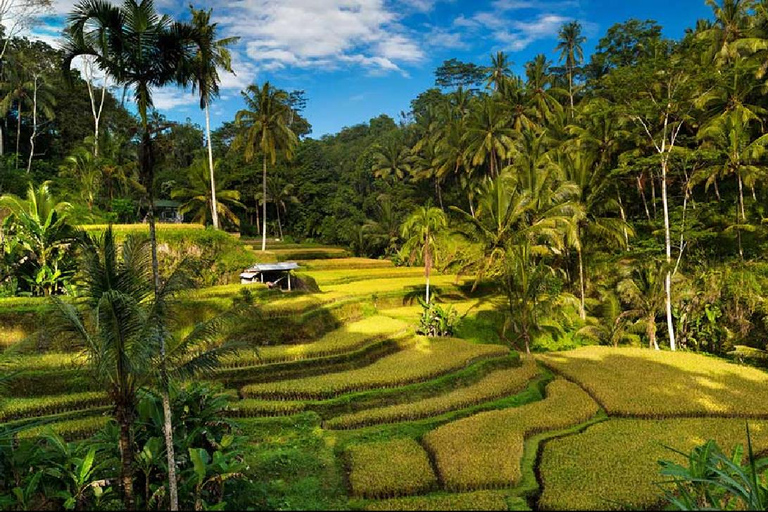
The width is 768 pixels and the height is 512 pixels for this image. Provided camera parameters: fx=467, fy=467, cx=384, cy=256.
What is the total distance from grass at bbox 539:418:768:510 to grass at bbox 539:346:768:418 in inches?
20.0

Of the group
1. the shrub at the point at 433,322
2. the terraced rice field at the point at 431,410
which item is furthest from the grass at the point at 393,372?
the shrub at the point at 433,322

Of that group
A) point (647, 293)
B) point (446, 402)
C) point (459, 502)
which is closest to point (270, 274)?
point (446, 402)

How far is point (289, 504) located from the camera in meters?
5.95

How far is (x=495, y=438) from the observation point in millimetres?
7684

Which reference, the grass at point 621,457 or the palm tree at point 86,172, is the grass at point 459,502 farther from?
the palm tree at point 86,172

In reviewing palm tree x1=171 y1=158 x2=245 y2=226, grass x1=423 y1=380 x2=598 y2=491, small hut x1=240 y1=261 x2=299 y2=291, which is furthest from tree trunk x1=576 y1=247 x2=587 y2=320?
palm tree x1=171 y1=158 x2=245 y2=226

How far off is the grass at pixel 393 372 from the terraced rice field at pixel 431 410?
4 centimetres

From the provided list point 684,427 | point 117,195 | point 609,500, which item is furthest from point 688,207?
point 117,195

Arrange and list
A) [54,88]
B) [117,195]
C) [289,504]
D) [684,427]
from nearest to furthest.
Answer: [289,504]
[684,427]
[117,195]
[54,88]

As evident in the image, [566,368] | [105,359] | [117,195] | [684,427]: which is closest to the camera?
[105,359]

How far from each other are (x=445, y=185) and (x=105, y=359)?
33.2 m

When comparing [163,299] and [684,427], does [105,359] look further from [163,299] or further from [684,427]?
[684,427]

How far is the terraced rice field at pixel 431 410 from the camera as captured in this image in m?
6.32

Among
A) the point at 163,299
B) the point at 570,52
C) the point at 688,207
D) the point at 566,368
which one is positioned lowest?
the point at 566,368
